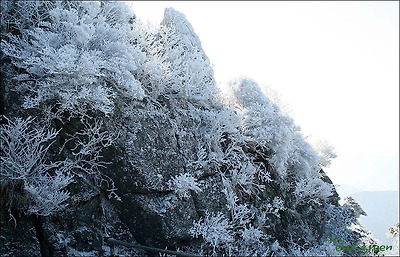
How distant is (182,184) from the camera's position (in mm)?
6059

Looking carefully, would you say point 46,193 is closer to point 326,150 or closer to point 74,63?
point 74,63

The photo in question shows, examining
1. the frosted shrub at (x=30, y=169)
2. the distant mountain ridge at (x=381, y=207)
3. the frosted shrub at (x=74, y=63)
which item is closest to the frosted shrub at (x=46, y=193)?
the frosted shrub at (x=30, y=169)

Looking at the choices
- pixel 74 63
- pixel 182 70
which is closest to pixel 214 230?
pixel 182 70

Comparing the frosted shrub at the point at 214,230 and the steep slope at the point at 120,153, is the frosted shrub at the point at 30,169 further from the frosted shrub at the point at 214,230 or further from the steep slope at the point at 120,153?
the frosted shrub at the point at 214,230

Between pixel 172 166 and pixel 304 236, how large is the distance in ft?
14.3

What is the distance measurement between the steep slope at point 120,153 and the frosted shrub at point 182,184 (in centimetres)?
3

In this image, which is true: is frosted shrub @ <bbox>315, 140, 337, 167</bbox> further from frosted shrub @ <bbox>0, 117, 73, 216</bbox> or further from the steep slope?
frosted shrub @ <bbox>0, 117, 73, 216</bbox>

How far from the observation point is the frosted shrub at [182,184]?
6.03 m

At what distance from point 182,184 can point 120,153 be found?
1.34 metres

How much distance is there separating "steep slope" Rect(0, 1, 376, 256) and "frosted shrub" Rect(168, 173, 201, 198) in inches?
1.1

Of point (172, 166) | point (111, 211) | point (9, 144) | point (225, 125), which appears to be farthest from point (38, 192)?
point (225, 125)

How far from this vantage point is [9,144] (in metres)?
4.79

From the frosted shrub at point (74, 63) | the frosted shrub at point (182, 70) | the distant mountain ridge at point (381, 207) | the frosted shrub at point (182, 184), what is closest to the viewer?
the frosted shrub at point (74, 63)

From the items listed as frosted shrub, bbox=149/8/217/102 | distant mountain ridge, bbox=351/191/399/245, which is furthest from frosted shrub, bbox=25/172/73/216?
distant mountain ridge, bbox=351/191/399/245
